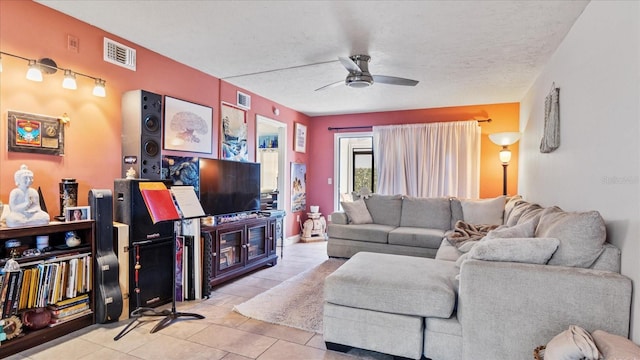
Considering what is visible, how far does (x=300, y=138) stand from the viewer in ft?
20.8

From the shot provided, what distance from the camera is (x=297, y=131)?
621 cm

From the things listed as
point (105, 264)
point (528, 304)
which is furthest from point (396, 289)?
point (105, 264)

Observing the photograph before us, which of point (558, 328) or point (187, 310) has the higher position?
point (558, 328)

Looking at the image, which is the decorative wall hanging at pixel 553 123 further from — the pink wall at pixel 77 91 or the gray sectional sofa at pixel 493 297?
the pink wall at pixel 77 91

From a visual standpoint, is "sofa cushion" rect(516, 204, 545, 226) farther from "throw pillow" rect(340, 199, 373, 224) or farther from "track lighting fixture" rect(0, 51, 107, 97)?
"track lighting fixture" rect(0, 51, 107, 97)

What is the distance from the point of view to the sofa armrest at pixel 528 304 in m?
1.67

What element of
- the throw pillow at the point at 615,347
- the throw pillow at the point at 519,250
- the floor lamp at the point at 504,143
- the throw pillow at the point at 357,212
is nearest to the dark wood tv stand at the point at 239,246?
the throw pillow at the point at 357,212

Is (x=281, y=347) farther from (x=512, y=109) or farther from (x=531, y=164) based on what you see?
(x=512, y=109)

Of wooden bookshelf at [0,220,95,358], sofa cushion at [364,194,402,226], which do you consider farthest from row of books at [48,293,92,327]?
sofa cushion at [364,194,402,226]

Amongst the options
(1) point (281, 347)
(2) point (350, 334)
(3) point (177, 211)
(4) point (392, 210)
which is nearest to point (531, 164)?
(4) point (392, 210)

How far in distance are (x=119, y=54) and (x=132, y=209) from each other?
142 centimetres

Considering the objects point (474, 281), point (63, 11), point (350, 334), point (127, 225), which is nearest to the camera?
point (474, 281)

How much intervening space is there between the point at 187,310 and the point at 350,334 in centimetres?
161

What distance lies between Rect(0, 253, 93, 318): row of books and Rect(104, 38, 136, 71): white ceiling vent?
171cm
